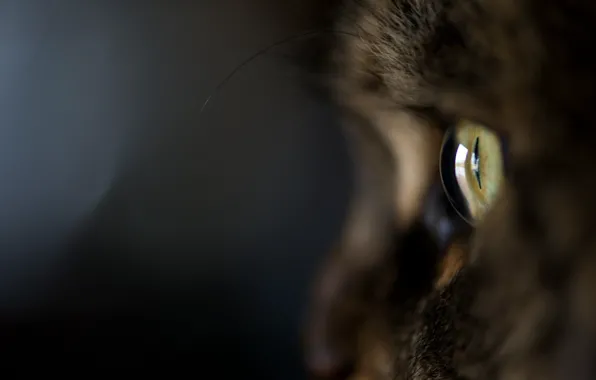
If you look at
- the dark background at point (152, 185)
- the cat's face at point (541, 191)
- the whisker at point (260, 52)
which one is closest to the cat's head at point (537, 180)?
the cat's face at point (541, 191)

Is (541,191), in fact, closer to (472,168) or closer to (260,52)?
(472,168)

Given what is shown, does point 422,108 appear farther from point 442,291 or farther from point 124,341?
point 124,341

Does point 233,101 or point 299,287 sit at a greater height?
point 233,101

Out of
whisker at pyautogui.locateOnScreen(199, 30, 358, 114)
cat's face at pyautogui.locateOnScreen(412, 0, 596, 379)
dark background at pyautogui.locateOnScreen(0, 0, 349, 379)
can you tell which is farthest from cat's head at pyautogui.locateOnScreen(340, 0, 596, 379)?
dark background at pyautogui.locateOnScreen(0, 0, 349, 379)

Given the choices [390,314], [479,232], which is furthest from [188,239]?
[479,232]

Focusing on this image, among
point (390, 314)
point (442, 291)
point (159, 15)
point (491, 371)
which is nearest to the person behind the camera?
point (491, 371)

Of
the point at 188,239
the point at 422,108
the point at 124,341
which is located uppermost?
the point at 422,108
